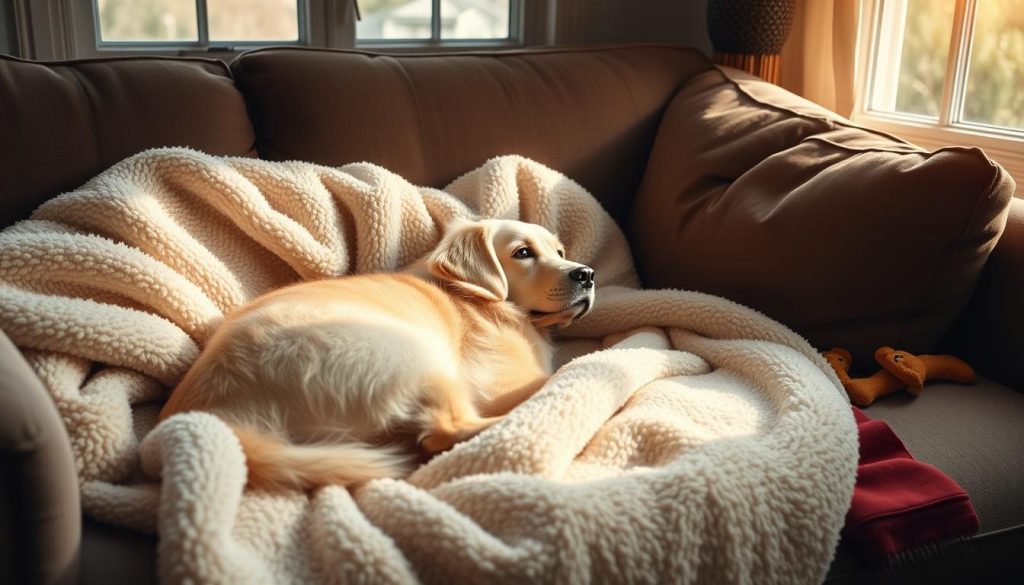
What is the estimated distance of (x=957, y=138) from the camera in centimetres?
216

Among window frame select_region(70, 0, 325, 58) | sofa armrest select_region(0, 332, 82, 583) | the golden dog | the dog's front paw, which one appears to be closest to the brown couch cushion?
the golden dog

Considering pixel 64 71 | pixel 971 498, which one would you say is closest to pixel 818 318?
pixel 971 498

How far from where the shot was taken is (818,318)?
155 centimetres

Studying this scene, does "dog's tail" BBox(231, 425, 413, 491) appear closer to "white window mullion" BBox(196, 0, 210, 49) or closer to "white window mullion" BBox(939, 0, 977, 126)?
"white window mullion" BBox(196, 0, 210, 49)

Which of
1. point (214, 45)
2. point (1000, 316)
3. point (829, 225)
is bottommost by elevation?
point (1000, 316)

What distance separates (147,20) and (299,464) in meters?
1.53

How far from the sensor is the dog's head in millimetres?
1574

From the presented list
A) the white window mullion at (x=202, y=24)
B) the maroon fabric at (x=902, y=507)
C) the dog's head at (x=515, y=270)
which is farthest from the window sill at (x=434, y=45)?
the maroon fabric at (x=902, y=507)

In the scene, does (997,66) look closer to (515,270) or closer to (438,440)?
(515,270)

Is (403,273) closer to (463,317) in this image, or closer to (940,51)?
(463,317)

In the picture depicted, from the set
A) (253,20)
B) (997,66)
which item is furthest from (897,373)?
(253,20)

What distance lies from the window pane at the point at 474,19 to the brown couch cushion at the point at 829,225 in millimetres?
929

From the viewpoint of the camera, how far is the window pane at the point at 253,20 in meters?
2.21

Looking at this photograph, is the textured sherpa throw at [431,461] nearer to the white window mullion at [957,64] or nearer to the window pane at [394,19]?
the window pane at [394,19]
